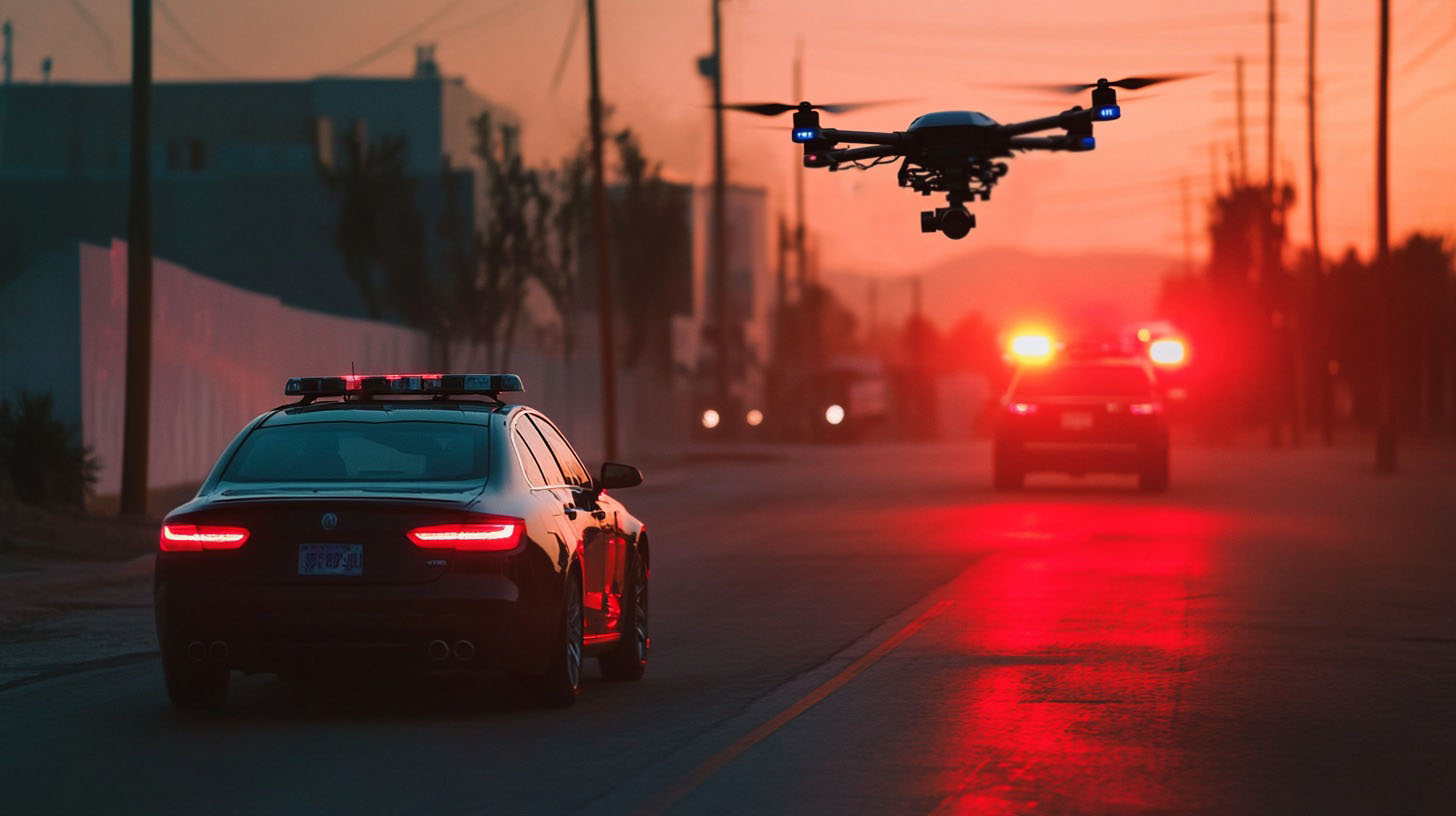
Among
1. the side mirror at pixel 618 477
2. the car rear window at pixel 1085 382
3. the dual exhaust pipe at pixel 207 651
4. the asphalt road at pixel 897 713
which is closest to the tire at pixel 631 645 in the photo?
the asphalt road at pixel 897 713

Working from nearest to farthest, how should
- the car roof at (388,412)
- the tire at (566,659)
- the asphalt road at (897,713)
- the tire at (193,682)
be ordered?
the asphalt road at (897,713), the tire at (193,682), the tire at (566,659), the car roof at (388,412)

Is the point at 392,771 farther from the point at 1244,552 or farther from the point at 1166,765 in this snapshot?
the point at 1244,552

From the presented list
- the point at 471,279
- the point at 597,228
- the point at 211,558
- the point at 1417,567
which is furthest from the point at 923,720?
the point at 471,279

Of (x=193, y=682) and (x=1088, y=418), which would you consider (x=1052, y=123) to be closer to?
(x=193, y=682)

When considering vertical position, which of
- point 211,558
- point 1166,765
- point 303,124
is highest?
point 303,124

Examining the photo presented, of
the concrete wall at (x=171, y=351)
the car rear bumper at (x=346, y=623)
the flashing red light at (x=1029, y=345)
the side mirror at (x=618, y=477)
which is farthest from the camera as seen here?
the flashing red light at (x=1029, y=345)

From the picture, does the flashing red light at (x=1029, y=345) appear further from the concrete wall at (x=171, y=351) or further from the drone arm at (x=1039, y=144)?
the drone arm at (x=1039, y=144)
